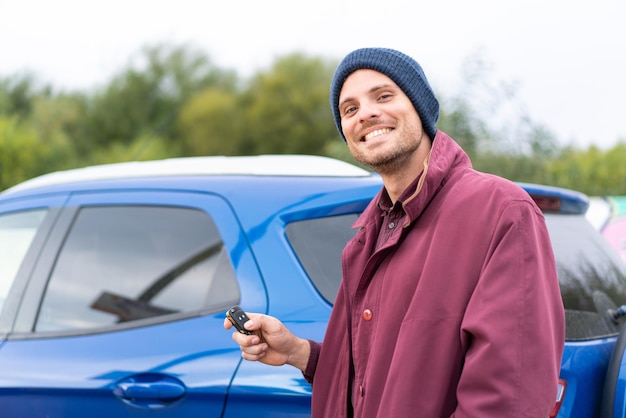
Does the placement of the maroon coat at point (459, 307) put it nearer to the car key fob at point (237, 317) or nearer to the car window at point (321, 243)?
the car key fob at point (237, 317)

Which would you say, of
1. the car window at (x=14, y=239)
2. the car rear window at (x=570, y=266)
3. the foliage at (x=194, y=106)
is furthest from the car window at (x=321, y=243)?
the foliage at (x=194, y=106)

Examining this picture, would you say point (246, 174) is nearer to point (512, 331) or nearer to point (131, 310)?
point (131, 310)

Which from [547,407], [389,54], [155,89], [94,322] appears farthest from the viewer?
[155,89]

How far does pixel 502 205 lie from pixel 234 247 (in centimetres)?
116

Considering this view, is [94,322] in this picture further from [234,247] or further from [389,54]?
[389,54]

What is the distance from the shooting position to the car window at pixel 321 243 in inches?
93.8

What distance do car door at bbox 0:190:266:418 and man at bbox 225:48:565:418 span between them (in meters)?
0.43

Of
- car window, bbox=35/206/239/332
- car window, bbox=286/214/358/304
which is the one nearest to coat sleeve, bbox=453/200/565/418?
car window, bbox=286/214/358/304

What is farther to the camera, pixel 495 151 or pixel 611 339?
pixel 495 151

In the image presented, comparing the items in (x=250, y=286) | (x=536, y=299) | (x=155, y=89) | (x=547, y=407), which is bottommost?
(x=547, y=407)

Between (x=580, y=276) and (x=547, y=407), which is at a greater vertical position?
(x=580, y=276)

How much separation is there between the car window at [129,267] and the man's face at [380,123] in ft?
3.09

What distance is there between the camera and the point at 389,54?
70.2 inches

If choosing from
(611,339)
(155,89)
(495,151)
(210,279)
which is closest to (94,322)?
(210,279)
